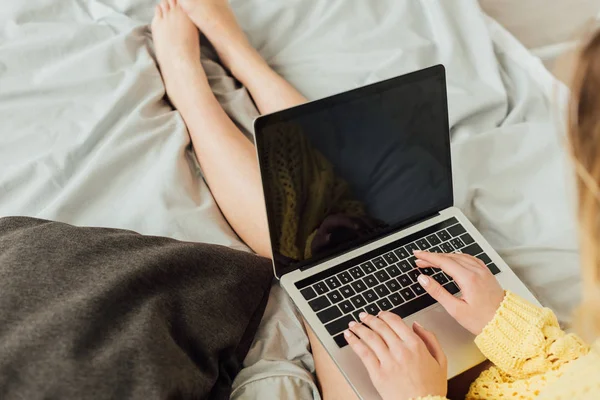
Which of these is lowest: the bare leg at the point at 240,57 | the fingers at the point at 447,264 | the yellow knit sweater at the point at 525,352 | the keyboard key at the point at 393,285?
the yellow knit sweater at the point at 525,352

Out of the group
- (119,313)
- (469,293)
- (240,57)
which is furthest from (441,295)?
(240,57)

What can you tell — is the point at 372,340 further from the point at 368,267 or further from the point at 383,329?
the point at 368,267

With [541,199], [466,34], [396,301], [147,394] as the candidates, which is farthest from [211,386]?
[466,34]

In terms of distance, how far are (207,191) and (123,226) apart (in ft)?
0.46

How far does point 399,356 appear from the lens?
648mm

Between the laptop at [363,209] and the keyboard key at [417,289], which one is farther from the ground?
the laptop at [363,209]

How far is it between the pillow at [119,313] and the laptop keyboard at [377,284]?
76mm

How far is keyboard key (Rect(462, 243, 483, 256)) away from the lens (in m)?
0.82

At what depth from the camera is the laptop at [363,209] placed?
2.32 ft

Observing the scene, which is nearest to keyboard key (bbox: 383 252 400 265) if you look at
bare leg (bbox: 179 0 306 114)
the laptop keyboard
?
the laptop keyboard

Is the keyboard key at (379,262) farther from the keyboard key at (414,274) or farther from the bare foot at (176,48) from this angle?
the bare foot at (176,48)

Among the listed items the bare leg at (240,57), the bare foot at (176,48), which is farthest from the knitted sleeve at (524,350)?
the bare foot at (176,48)

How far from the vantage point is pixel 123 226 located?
814 mm

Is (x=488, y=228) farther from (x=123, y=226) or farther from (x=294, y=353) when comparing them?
(x=123, y=226)
